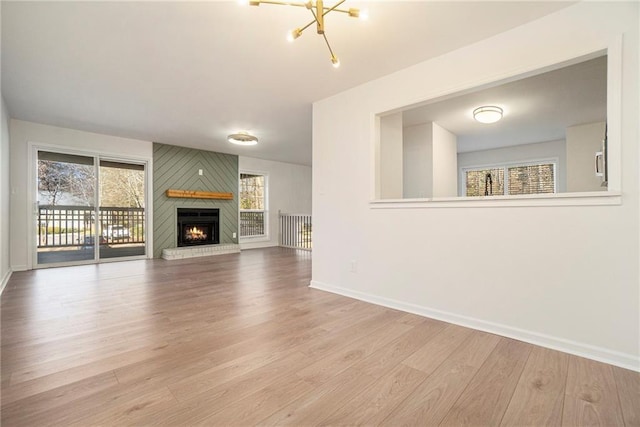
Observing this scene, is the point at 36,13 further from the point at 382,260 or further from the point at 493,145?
the point at 493,145

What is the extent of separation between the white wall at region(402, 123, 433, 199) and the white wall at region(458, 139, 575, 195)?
9.50 feet

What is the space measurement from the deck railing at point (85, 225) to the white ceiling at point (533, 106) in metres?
5.70

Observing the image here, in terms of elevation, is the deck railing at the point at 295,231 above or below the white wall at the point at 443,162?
below

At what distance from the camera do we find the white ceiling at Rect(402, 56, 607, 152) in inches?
120

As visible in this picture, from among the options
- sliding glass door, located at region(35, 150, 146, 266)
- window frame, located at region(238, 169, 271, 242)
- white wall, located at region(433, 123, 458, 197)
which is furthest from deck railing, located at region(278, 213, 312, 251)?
white wall, located at region(433, 123, 458, 197)

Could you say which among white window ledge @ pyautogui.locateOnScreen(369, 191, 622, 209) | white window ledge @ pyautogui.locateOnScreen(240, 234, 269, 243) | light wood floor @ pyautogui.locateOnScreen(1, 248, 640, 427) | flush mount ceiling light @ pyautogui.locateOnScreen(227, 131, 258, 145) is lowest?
light wood floor @ pyautogui.locateOnScreen(1, 248, 640, 427)

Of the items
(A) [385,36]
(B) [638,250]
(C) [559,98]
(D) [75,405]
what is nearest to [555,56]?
(A) [385,36]

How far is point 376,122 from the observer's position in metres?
3.05

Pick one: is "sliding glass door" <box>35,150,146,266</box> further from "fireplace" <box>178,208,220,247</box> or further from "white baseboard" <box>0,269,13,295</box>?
"fireplace" <box>178,208,220,247</box>

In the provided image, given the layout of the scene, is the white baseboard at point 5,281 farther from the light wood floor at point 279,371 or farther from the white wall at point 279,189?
the white wall at point 279,189

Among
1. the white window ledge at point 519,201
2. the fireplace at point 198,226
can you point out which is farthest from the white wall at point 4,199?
the white window ledge at point 519,201

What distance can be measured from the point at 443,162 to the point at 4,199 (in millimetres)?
6476

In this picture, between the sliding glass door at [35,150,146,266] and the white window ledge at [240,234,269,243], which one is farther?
the white window ledge at [240,234,269,243]

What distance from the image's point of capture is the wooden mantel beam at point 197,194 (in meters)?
6.15
